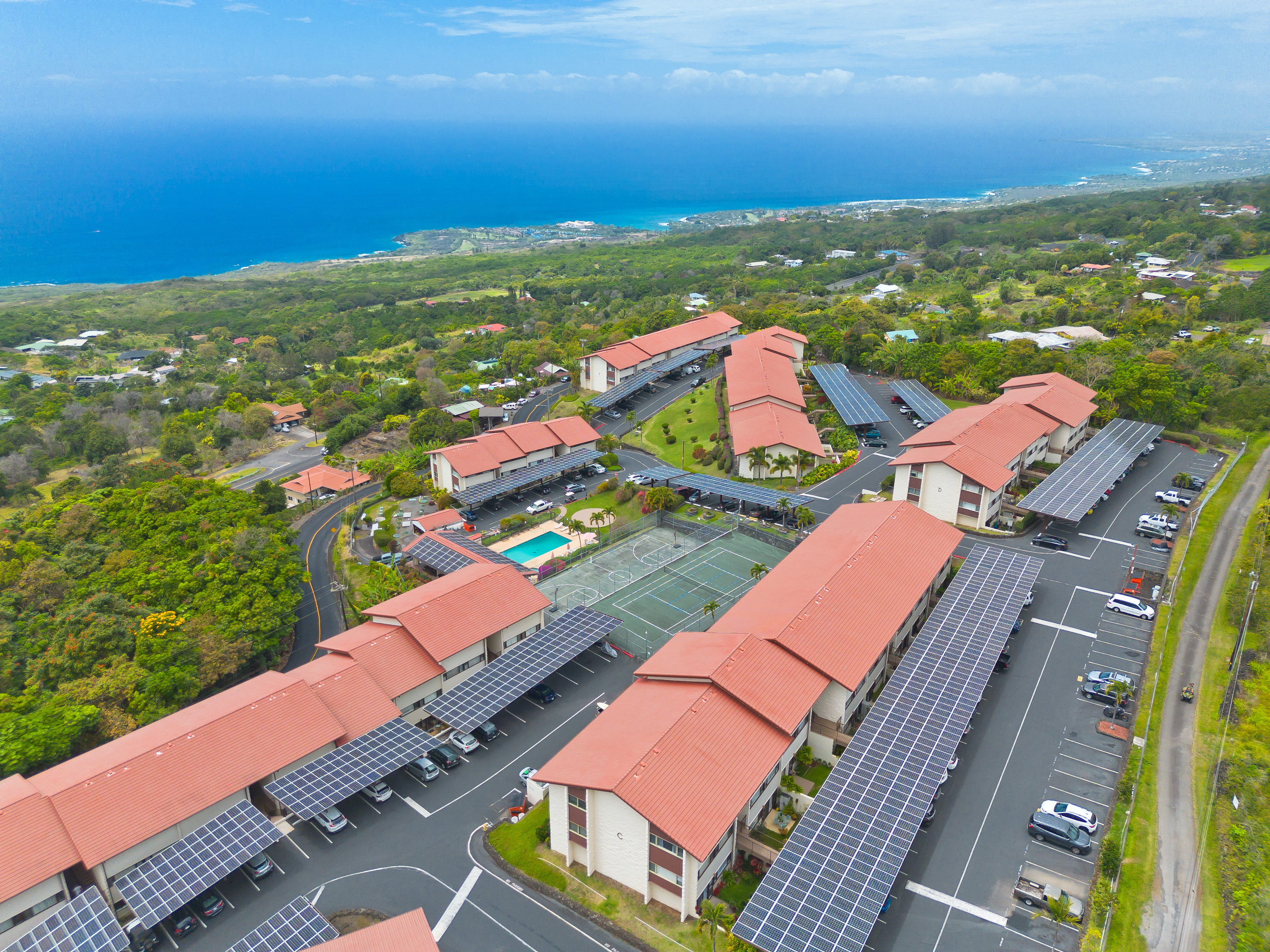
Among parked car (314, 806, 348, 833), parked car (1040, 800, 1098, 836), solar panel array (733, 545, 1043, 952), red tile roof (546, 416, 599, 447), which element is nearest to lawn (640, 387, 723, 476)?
red tile roof (546, 416, 599, 447)

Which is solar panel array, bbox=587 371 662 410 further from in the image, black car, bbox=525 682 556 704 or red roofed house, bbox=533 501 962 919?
black car, bbox=525 682 556 704

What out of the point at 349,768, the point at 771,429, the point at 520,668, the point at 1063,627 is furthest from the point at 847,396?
the point at 349,768

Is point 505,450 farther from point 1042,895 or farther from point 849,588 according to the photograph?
point 1042,895

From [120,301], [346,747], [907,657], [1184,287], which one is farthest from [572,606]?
[120,301]

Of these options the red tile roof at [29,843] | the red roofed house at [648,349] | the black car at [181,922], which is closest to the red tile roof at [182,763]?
the red tile roof at [29,843]

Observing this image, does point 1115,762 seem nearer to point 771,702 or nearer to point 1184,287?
point 771,702

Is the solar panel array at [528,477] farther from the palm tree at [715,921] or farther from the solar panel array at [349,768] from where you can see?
the palm tree at [715,921]

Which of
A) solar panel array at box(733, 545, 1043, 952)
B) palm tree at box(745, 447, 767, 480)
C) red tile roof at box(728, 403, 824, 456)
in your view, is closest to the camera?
solar panel array at box(733, 545, 1043, 952)
